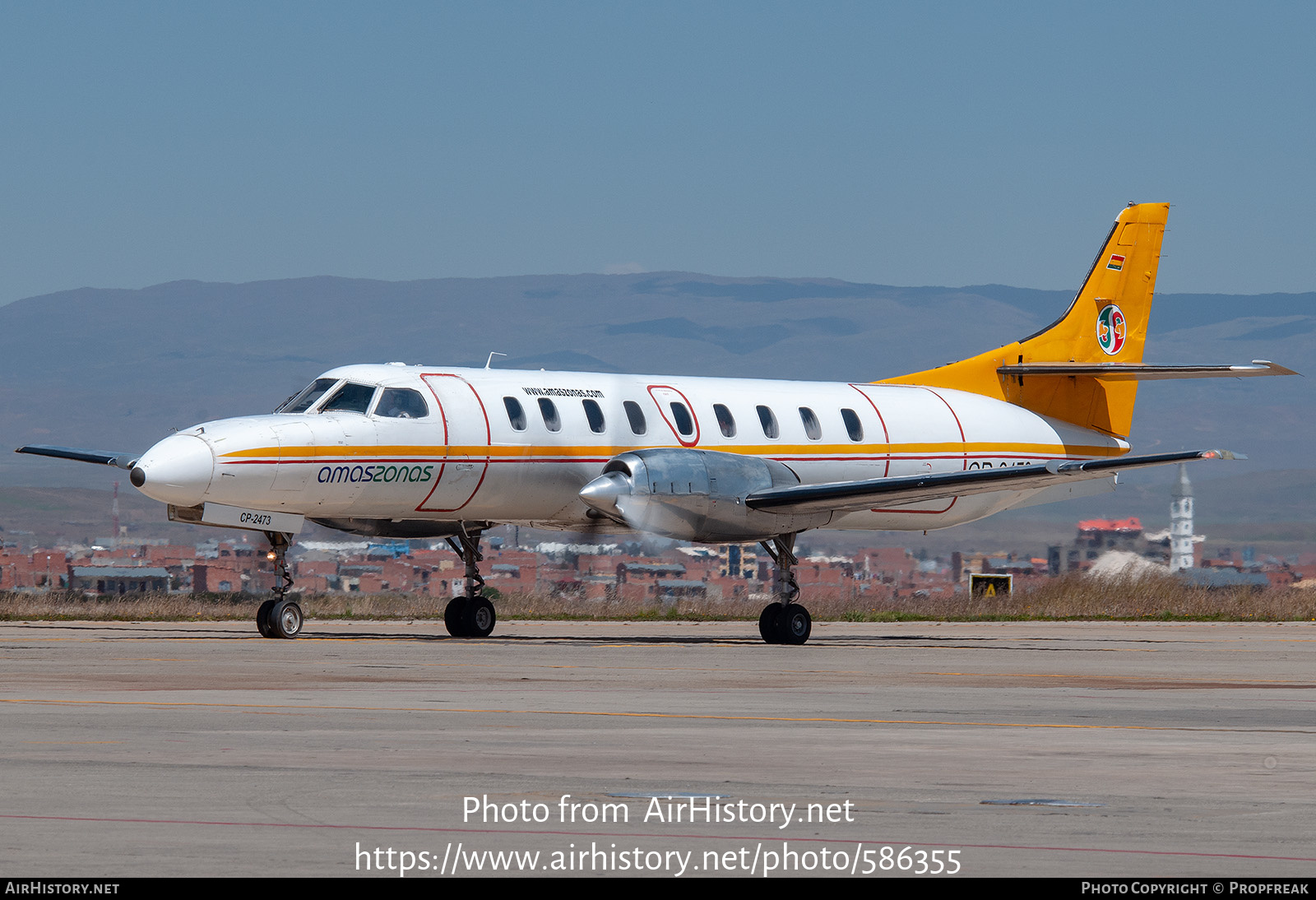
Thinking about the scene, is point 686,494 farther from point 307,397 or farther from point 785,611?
point 307,397

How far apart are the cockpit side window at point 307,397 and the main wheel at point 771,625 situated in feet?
23.9

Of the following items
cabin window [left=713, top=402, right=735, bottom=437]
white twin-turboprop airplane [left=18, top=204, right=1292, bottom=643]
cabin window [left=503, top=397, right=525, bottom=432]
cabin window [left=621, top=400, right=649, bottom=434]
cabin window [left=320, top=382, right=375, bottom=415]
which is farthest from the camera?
cabin window [left=713, top=402, right=735, bottom=437]

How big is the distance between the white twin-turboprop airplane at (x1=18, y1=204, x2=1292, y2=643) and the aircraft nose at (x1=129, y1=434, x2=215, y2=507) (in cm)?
2

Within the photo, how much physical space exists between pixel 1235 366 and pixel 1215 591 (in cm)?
1212

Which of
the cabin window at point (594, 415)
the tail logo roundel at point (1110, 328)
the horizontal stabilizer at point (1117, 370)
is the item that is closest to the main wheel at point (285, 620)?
the cabin window at point (594, 415)

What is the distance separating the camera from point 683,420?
28766mm

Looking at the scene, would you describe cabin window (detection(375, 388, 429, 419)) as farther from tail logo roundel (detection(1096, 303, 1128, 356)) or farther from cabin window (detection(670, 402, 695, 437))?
tail logo roundel (detection(1096, 303, 1128, 356))

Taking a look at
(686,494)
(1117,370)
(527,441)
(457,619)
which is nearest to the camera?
(686,494)

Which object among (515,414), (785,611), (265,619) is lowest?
(265,619)

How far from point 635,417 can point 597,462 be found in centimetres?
101

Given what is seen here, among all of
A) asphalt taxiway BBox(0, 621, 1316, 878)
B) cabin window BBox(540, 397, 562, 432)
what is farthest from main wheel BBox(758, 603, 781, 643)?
asphalt taxiway BBox(0, 621, 1316, 878)

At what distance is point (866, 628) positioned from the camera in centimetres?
3391

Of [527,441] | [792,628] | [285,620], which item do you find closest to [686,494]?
[527,441]

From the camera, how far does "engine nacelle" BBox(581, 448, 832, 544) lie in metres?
26.0
